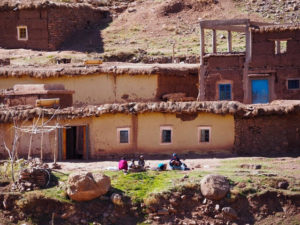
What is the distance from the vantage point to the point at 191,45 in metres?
35.1

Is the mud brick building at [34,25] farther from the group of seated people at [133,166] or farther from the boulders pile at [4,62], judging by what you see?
the group of seated people at [133,166]

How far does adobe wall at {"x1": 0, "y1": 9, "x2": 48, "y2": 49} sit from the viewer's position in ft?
117

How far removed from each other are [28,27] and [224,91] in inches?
494

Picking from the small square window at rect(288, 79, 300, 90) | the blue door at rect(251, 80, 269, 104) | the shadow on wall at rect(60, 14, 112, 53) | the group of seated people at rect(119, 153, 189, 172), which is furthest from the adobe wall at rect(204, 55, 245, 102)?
the shadow on wall at rect(60, 14, 112, 53)

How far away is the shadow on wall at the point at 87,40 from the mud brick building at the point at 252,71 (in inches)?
383

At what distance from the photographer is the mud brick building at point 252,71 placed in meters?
26.7

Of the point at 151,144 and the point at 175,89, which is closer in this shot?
the point at 151,144

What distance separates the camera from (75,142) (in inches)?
1003

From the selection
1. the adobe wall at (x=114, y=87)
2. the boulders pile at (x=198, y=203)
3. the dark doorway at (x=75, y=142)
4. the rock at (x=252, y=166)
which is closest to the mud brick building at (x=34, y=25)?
the adobe wall at (x=114, y=87)

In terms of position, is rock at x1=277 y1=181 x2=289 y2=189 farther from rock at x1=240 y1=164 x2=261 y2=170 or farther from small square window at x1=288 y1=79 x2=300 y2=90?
small square window at x1=288 y1=79 x2=300 y2=90

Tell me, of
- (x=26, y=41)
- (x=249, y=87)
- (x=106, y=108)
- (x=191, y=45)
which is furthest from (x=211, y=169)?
(x=26, y=41)

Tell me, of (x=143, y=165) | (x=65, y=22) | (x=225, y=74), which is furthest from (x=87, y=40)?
(x=143, y=165)

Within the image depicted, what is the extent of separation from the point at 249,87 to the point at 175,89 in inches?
113

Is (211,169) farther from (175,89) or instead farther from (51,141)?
(175,89)
